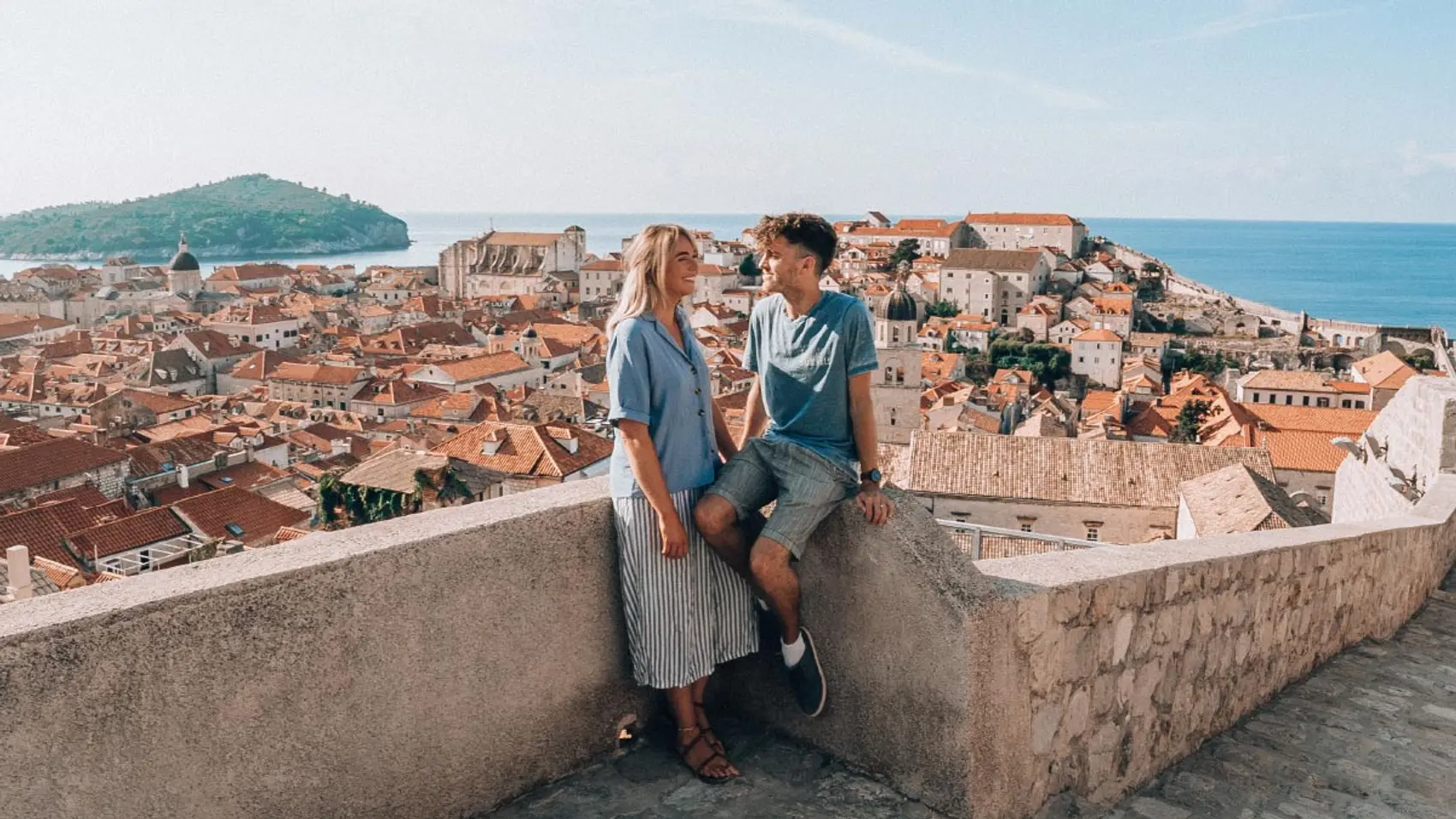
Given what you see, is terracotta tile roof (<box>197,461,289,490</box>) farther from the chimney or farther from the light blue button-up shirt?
the light blue button-up shirt

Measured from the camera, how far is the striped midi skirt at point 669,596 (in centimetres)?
319

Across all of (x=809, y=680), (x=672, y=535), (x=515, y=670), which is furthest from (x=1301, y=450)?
(x=515, y=670)

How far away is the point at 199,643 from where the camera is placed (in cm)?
236

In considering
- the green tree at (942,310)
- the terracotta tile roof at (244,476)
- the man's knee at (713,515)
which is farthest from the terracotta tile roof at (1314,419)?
the green tree at (942,310)

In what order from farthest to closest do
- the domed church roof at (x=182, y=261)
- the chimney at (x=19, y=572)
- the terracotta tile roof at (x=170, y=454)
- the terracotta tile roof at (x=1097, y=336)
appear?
the domed church roof at (x=182, y=261) → the terracotta tile roof at (x=1097, y=336) → the terracotta tile roof at (x=170, y=454) → the chimney at (x=19, y=572)

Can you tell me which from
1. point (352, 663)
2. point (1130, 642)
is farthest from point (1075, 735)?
point (352, 663)

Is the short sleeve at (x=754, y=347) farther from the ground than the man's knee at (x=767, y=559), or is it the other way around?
the short sleeve at (x=754, y=347)

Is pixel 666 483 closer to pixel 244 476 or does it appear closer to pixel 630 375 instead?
pixel 630 375

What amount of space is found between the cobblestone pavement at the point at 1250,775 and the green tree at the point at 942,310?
7975 centimetres

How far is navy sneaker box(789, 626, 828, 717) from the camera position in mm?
3297

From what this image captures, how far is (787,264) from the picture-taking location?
3289mm

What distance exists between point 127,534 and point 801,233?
2143 centimetres

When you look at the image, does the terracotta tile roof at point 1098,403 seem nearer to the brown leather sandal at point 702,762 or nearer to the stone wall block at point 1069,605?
the stone wall block at point 1069,605

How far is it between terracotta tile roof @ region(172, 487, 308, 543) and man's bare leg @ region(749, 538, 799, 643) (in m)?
21.8
